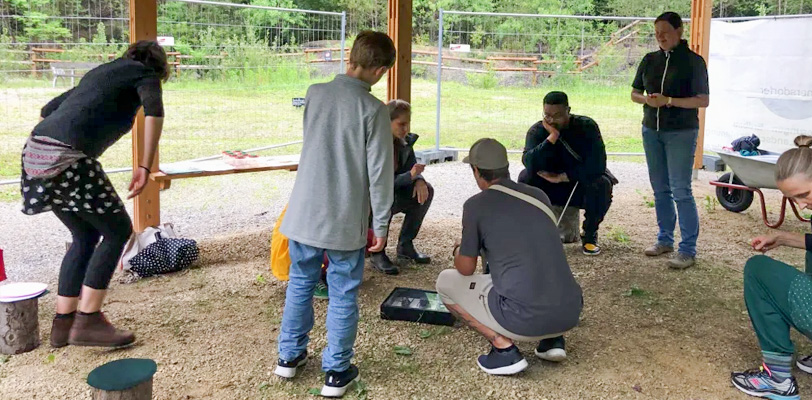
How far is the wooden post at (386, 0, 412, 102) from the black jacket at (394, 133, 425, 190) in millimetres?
1464

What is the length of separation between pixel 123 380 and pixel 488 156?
1.63m

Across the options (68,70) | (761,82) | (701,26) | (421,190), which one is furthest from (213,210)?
(761,82)

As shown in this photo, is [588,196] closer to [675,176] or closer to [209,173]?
[675,176]

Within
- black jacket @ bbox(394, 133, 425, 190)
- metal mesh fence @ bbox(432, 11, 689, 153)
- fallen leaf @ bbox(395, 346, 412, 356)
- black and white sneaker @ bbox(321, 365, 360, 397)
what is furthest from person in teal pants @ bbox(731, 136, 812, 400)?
metal mesh fence @ bbox(432, 11, 689, 153)

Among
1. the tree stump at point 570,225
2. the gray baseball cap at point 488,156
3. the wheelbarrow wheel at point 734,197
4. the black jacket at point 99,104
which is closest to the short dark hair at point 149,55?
the black jacket at point 99,104

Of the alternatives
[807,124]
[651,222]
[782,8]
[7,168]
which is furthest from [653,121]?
[782,8]

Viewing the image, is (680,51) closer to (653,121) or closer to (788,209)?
(653,121)

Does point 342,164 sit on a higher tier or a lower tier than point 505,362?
higher

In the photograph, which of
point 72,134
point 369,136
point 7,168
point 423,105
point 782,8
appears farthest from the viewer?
point 782,8

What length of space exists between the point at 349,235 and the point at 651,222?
13.6 feet

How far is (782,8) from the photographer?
21031 mm

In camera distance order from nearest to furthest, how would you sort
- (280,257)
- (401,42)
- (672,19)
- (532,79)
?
(280,257) < (672,19) < (401,42) < (532,79)

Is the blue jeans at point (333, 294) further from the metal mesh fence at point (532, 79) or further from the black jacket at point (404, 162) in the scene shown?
the metal mesh fence at point (532, 79)

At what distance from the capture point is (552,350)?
3086 millimetres
